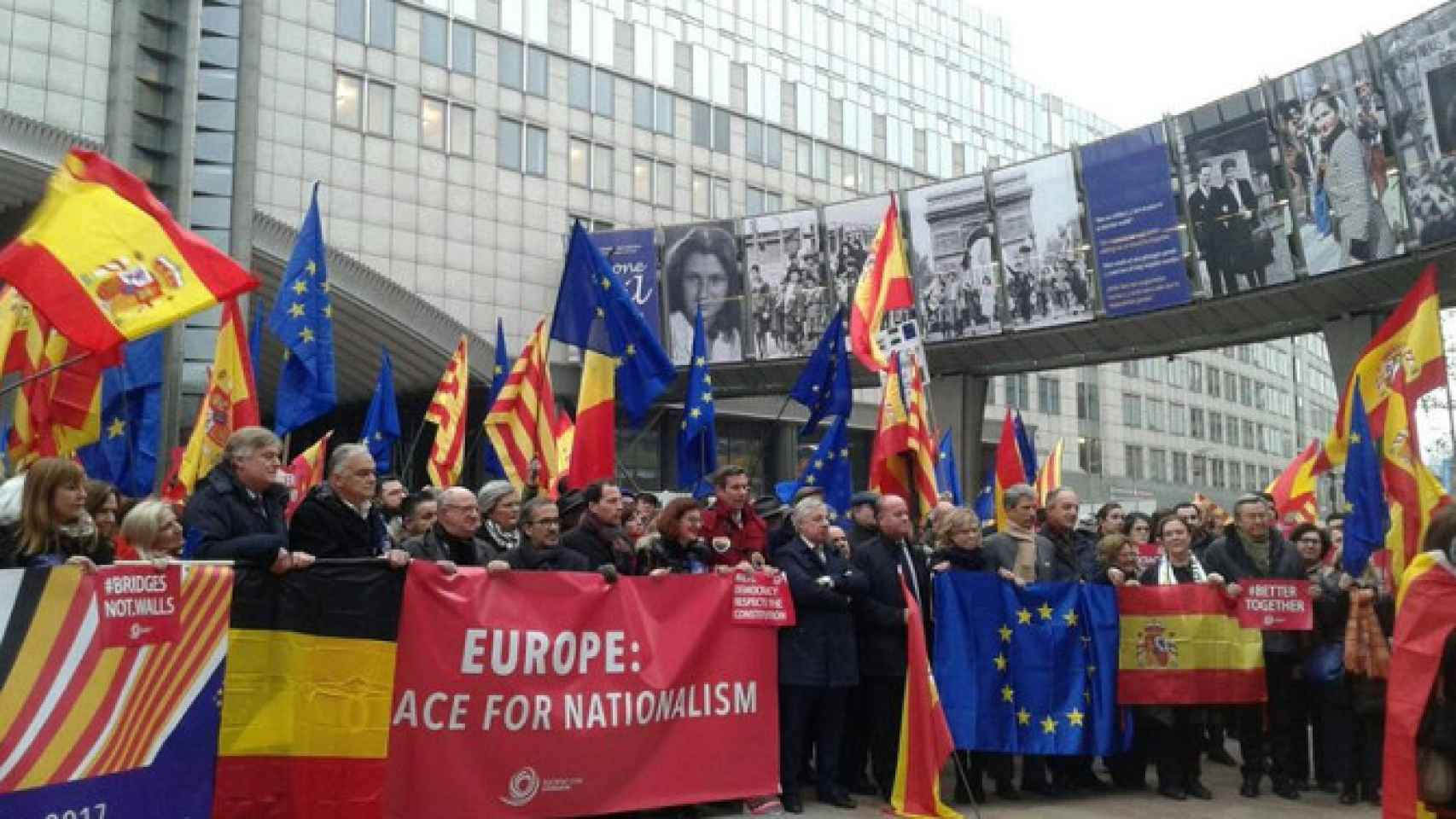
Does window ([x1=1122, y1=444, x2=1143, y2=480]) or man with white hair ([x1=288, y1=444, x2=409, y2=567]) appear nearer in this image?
man with white hair ([x1=288, y1=444, x2=409, y2=567])

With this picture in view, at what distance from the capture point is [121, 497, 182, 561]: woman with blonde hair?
22.3 ft

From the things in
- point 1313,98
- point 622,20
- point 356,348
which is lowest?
point 356,348

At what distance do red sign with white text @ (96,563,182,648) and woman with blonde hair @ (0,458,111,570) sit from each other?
209mm

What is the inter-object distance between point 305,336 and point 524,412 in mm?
3942

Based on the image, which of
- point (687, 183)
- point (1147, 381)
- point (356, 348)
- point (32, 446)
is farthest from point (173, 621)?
point (1147, 381)

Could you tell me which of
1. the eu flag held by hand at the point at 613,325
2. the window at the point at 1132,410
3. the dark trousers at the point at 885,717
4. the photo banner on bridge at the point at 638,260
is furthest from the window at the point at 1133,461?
the dark trousers at the point at 885,717

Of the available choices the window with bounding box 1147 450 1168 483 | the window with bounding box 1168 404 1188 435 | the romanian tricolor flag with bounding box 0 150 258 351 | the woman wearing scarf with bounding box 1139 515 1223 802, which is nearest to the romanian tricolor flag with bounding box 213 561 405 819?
the romanian tricolor flag with bounding box 0 150 258 351

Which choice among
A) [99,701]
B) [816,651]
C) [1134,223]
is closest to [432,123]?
[1134,223]

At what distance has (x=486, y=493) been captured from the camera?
8977mm

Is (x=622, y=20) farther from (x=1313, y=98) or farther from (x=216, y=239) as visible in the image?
(x=1313, y=98)

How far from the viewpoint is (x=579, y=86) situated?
160 feet

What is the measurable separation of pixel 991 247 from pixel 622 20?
71.2 ft

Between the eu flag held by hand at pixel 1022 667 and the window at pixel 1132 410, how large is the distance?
229 feet

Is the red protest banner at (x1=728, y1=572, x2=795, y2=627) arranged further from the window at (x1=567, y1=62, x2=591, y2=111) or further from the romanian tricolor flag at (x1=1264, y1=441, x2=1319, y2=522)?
the window at (x1=567, y1=62, x2=591, y2=111)
